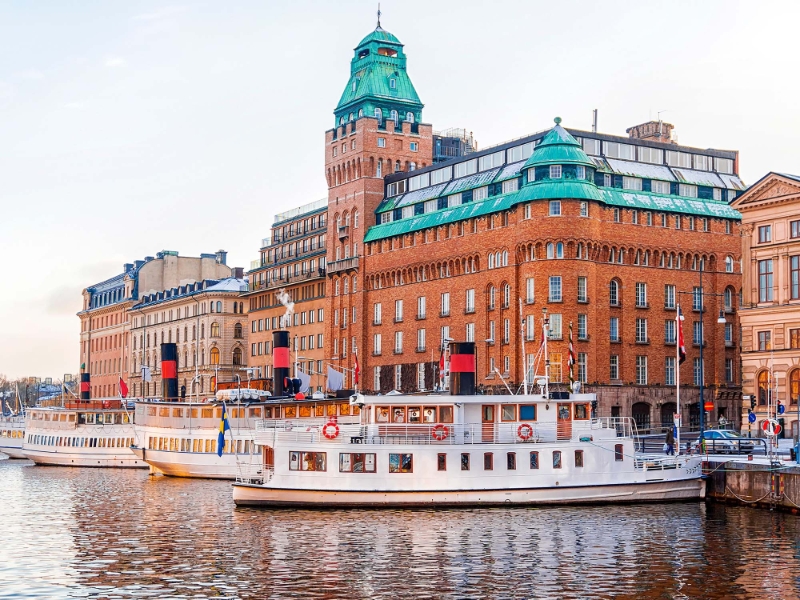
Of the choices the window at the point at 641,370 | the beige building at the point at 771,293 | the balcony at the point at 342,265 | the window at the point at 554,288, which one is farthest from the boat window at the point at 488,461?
the balcony at the point at 342,265

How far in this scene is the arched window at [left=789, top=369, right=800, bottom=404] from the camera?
3706 inches

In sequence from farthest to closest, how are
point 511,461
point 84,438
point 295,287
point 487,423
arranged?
1. point 295,287
2. point 84,438
3. point 487,423
4. point 511,461

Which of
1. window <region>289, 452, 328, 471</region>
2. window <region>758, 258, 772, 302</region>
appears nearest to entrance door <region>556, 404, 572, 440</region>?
window <region>289, 452, 328, 471</region>

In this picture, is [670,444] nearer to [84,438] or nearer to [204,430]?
[204,430]

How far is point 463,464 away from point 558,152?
53486 mm

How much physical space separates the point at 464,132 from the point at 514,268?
170 ft

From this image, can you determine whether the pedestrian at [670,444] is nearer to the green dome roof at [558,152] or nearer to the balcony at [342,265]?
the green dome roof at [558,152]

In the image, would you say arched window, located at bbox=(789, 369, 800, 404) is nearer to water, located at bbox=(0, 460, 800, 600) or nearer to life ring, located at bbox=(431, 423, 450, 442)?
water, located at bbox=(0, 460, 800, 600)

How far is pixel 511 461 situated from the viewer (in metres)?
60.7

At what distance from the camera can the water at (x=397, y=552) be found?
38969 millimetres

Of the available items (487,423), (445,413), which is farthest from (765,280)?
(445,413)

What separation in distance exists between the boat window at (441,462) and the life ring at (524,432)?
4.04 m

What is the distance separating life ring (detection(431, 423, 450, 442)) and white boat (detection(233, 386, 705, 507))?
0.20 ft

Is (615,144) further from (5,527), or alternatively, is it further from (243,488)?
(5,527)
